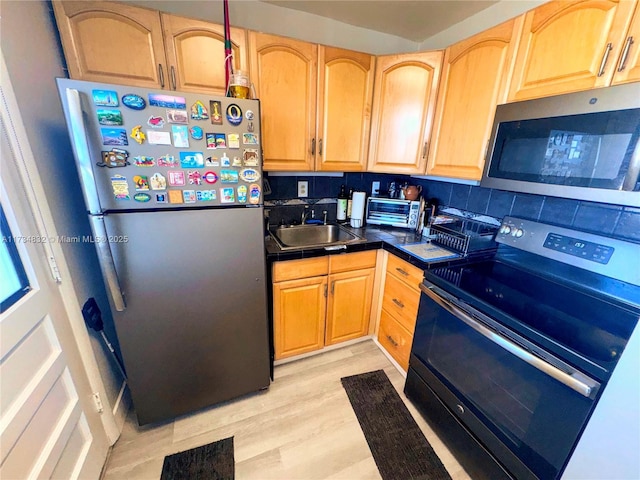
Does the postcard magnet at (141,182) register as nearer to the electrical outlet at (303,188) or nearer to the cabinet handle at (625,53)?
the electrical outlet at (303,188)

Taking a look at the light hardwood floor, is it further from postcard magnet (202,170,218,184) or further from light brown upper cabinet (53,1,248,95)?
light brown upper cabinet (53,1,248,95)

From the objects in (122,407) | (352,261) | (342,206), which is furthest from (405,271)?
(122,407)

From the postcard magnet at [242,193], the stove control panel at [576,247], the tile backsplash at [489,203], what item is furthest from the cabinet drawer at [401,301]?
the postcard magnet at [242,193]

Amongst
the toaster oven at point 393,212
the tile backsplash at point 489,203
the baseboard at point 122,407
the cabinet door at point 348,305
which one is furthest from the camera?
the toaster oven at point 393,212

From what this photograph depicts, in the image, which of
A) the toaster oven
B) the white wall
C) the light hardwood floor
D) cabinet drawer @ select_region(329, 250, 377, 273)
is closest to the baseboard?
the light hardwood floor

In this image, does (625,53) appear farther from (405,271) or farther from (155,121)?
(155,121)

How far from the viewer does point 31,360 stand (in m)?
0.85

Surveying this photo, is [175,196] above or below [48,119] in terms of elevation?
below

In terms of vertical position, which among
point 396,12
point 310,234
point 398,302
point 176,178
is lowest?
point 398,302

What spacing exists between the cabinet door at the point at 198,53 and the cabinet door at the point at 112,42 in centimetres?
5

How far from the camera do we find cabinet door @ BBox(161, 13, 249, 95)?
4.16 ft

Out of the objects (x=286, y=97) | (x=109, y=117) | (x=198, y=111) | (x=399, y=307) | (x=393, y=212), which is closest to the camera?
(x=109, y=117)

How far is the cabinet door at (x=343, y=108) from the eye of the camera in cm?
162

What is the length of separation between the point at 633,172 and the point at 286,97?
1.62 m
